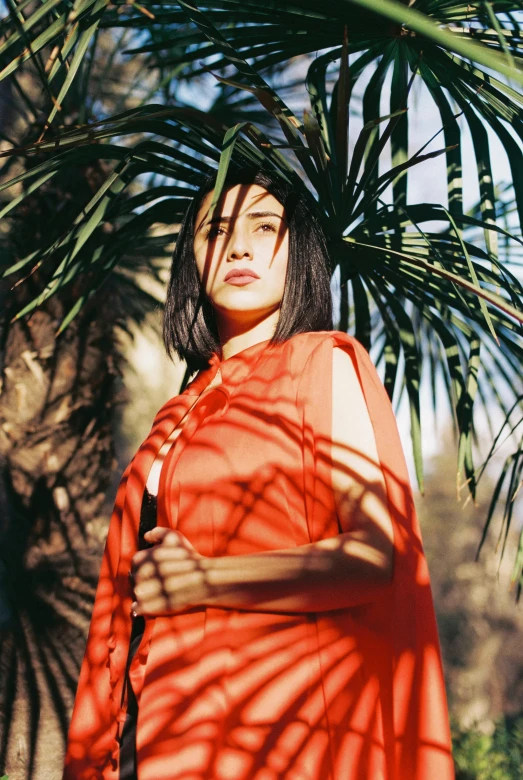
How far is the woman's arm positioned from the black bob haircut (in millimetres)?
→ 265

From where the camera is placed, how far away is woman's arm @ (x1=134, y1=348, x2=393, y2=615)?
2.80 feet

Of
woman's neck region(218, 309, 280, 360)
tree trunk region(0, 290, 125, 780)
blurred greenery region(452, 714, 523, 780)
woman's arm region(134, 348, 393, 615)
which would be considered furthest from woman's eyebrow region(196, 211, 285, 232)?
blurred greenery region(452, 714, 523, 780)

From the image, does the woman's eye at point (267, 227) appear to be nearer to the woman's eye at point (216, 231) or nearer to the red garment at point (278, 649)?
the woman's eye at point (216, 231)

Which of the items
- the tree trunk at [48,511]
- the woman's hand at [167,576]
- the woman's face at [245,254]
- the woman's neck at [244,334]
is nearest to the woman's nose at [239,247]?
the woman's face at [245,254]

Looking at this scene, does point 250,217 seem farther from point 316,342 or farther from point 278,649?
point 278,649

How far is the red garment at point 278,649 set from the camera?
2.74 ft

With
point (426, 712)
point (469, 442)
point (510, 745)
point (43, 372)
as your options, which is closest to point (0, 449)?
point (43, 372)

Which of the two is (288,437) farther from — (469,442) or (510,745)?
(510,745)

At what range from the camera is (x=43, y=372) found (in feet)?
5.65

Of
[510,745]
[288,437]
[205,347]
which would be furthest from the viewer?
[510,745]

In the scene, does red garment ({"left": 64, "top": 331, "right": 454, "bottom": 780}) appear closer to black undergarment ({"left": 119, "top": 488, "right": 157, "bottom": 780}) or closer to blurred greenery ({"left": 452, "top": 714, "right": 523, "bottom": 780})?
black undergarment ({"left": 119, "top": 488, "right": 157, "bottom": 780})

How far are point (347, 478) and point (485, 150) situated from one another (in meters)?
0.81

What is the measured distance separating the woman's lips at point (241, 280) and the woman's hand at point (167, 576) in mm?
398

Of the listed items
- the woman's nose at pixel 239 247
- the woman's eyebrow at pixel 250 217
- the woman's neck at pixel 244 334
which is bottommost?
the woman's neck at pixel 244 334
